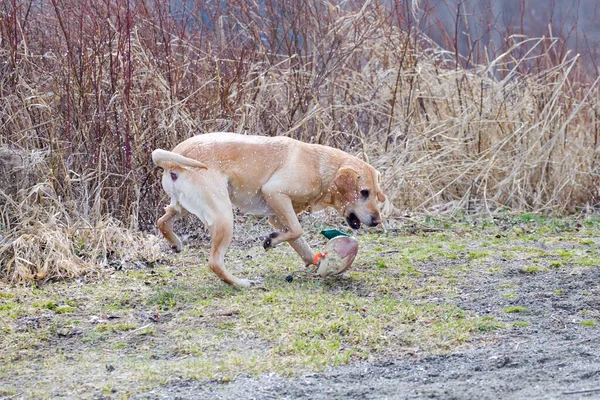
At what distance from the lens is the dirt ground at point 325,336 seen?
455cm

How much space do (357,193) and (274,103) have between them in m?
2.90

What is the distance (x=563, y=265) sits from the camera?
23.2 ft

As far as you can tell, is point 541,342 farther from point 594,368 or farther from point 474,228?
point 474,228

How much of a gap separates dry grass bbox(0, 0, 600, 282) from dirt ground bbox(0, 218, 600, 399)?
3.94 ft

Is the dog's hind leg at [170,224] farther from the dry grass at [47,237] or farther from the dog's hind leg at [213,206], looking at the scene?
the dry grass at [47,237]

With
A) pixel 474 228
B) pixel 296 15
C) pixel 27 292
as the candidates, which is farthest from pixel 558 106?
pixel 27 292

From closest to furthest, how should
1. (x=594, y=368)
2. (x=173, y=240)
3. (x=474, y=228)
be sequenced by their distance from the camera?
(x=594, y=368)
(x=173, y=240)
(x=474, y=228)

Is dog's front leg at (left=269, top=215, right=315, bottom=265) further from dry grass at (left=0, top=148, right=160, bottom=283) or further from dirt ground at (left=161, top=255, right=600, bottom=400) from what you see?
dirt ground at (left=161, top=255, right=600, bottom=400)

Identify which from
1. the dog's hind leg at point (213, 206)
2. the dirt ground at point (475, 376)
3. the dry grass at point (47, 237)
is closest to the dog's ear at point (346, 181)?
the dog's hind leg at point (213, 206)

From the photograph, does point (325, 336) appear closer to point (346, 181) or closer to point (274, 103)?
point (346, 181)

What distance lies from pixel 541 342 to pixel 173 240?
116 inches

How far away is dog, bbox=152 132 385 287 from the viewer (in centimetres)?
648

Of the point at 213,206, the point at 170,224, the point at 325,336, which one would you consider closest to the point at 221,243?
the point at 213,206

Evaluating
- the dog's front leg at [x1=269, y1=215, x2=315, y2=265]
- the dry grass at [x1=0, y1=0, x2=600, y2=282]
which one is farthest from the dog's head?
the dry grass at [x1=0, y1=0, x2=600, y2=282]
